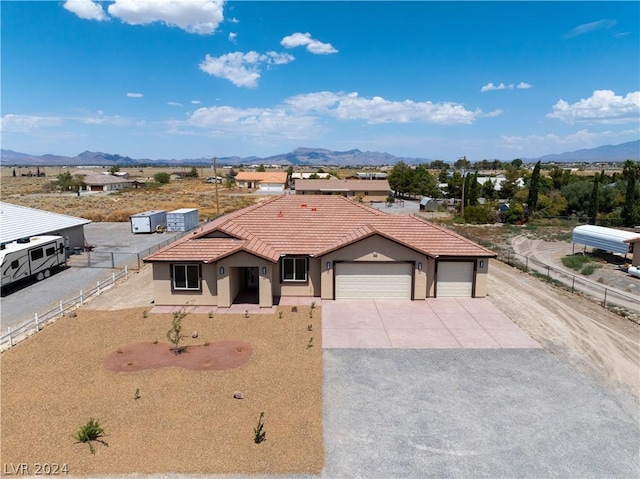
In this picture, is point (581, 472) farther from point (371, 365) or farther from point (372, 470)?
point (371, 365)

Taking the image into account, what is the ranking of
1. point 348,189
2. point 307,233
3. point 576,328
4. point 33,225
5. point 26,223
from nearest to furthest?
1. point 576,328
2. point 307,233
3. point 26,223
4. point 33,225
5. point 348,189

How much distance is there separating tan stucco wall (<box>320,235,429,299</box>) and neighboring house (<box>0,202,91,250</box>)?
67.2 feet

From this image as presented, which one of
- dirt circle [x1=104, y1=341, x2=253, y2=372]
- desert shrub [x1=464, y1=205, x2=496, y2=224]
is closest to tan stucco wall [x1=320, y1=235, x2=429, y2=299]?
dirt circle [x1=104, y1=341, x2=253, y2=372]

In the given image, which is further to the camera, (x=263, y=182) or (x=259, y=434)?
(x=263, y=182)

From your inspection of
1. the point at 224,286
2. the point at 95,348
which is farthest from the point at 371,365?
the point at 95,348

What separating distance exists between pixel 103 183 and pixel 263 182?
3890 cm

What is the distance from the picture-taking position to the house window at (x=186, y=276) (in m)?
21.2

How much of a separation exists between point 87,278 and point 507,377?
25.1m

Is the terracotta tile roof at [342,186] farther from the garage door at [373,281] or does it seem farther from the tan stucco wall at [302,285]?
the garage door at [373,281]

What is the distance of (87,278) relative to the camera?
26516 mm

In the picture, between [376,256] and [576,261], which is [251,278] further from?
[576,261]

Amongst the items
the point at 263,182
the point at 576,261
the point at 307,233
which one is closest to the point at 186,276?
the point at 307,233

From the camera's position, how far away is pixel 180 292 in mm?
21422

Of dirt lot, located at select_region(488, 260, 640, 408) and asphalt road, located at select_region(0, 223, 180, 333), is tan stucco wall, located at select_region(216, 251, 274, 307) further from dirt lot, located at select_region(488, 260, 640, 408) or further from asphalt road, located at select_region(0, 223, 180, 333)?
dirt lot, located at select_region(488, 260, 640, 408)
